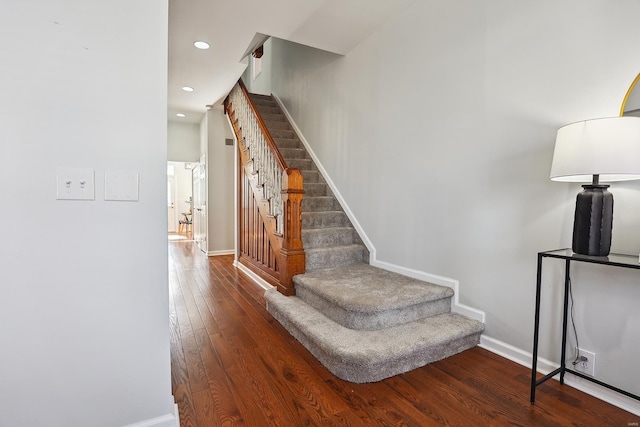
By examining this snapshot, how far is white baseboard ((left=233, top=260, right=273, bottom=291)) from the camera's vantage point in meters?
3.81

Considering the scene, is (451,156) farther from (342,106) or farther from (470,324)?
(342,106)

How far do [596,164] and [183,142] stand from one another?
754 cm

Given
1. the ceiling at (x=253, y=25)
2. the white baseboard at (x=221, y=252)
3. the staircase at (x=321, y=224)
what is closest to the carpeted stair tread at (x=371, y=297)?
the staircase at (x=321, y=224)

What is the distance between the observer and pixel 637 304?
65.4 inches

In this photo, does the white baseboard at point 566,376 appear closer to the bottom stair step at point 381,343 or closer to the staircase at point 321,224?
the bottom stair step at point 381,343

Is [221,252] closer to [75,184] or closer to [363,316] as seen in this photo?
[363,316]

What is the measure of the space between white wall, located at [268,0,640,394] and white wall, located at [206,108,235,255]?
341 centimetres

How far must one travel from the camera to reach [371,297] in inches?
93.9

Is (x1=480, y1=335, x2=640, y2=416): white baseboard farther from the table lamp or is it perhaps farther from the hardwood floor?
the table lamp

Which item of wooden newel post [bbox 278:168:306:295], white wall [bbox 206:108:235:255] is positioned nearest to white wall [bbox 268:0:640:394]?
wooden newel post [bbox 278:168:306:295]

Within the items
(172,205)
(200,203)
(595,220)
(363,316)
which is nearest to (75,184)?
(363,316)

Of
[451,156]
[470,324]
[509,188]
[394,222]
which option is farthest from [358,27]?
[470,324]

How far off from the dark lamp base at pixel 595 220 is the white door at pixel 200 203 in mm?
5756

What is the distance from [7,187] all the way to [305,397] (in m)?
1.65
